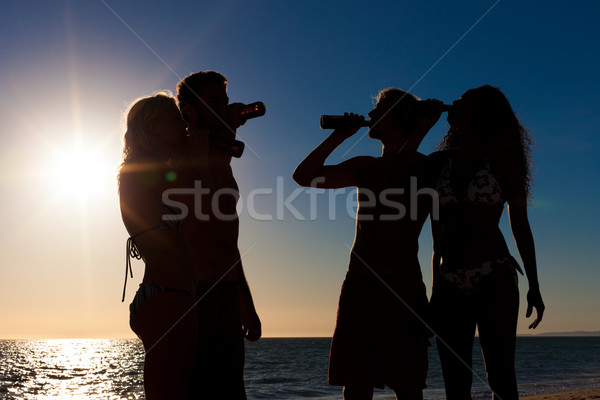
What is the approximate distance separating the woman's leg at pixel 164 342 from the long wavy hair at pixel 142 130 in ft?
2.41

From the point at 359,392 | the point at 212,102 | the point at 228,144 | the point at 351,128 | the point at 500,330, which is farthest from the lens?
the point at 351,128

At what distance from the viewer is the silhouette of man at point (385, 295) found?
3.46 meters

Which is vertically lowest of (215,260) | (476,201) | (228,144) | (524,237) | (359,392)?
(359,392)

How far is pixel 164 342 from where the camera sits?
8.00 feet

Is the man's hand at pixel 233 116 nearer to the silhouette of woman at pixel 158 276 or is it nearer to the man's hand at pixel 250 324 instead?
the silhouette of woman at pixel 158 276

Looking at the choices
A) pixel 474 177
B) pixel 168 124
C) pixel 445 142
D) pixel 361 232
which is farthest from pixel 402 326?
pixel 168 124

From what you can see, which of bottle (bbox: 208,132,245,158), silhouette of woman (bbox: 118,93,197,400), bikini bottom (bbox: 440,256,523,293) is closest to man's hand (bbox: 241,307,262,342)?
silhouette of woman (bbox: 118,93,197,400)

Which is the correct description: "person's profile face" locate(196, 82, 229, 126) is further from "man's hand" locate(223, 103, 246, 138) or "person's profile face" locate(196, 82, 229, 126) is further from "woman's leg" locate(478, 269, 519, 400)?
"woman's leg" locate(478, 269, 519, 400)

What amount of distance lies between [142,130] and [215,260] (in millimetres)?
922

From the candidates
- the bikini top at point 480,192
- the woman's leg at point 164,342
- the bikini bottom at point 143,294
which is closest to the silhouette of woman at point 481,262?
the bikini top at point 480,192

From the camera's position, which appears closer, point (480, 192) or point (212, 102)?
point (480, 192)

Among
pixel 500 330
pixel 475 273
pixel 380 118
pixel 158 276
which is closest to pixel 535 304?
pixel 500 330

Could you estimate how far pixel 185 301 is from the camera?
256 centimetres

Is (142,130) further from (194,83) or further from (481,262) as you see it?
(481,262)
